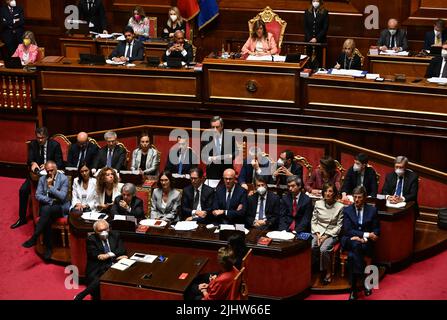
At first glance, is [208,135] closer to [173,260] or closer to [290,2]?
[173,260]

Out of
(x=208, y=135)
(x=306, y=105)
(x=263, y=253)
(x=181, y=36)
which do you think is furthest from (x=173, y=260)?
(x=181, y=36)

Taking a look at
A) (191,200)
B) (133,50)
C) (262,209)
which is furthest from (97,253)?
(133,50)

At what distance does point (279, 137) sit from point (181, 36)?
2.11 metres

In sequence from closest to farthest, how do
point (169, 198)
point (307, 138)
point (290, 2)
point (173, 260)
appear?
point (173, 260)
point (169, 198)
point (307, 138)
point (290, 2)

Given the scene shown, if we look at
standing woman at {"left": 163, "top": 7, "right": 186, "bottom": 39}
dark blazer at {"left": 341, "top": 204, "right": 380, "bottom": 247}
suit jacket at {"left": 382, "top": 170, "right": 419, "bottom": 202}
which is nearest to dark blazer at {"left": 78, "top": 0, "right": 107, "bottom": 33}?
standing woman at {"left": 163, "top": 7, "right": 186, "bottom": 39}

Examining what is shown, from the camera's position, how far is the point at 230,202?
338 inches

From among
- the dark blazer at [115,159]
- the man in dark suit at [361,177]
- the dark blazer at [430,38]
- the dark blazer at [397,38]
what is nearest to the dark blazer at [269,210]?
the man in dark suit at [361,177]

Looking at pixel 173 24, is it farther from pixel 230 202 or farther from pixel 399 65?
pixel 230 202

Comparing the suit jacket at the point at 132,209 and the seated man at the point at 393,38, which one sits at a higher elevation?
the seated man at the point at 393,38

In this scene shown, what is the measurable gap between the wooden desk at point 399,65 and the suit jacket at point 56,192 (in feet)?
15.0

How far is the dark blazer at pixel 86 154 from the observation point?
9.77m

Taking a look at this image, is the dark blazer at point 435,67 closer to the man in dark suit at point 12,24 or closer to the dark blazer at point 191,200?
the dark blazer at point 191,200

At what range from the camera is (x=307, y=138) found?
973 centimetres
